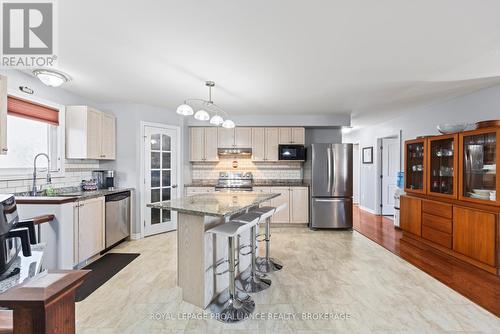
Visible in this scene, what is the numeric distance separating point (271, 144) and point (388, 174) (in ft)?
10.5

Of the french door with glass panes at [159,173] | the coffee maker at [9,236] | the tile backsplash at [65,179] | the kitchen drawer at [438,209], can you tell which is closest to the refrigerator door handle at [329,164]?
the kitchen drawer at [438,209]

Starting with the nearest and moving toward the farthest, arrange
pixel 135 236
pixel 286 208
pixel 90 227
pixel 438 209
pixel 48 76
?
1. pixel 48 76
2. pixel 90 227
3. pixel 438 209
4. pixel 135 236
5. pixel 286 208

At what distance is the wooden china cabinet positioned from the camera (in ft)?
9.93

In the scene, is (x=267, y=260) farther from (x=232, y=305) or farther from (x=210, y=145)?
(x=210, y=145)

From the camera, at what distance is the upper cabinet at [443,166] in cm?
356

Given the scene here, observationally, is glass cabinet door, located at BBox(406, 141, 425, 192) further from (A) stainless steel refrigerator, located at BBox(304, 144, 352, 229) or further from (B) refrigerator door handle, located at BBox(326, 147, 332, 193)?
(B) refrigerator door handle, located at BBox(326, 147, 332, 193)

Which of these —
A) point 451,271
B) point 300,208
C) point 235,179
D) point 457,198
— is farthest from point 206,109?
point 451,271

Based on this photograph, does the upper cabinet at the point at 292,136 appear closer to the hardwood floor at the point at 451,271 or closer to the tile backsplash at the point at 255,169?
the tile backsplash at the point at 255,169

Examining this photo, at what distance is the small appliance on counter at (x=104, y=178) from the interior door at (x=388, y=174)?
20.0 ft

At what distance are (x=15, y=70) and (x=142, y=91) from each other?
4.58 ft

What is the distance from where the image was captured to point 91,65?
2789 mm

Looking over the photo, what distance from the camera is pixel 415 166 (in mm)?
4406

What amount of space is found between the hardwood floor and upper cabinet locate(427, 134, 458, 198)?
931 mm

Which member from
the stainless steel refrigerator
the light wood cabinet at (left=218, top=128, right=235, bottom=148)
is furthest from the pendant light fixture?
the stainless steel refrigerator
